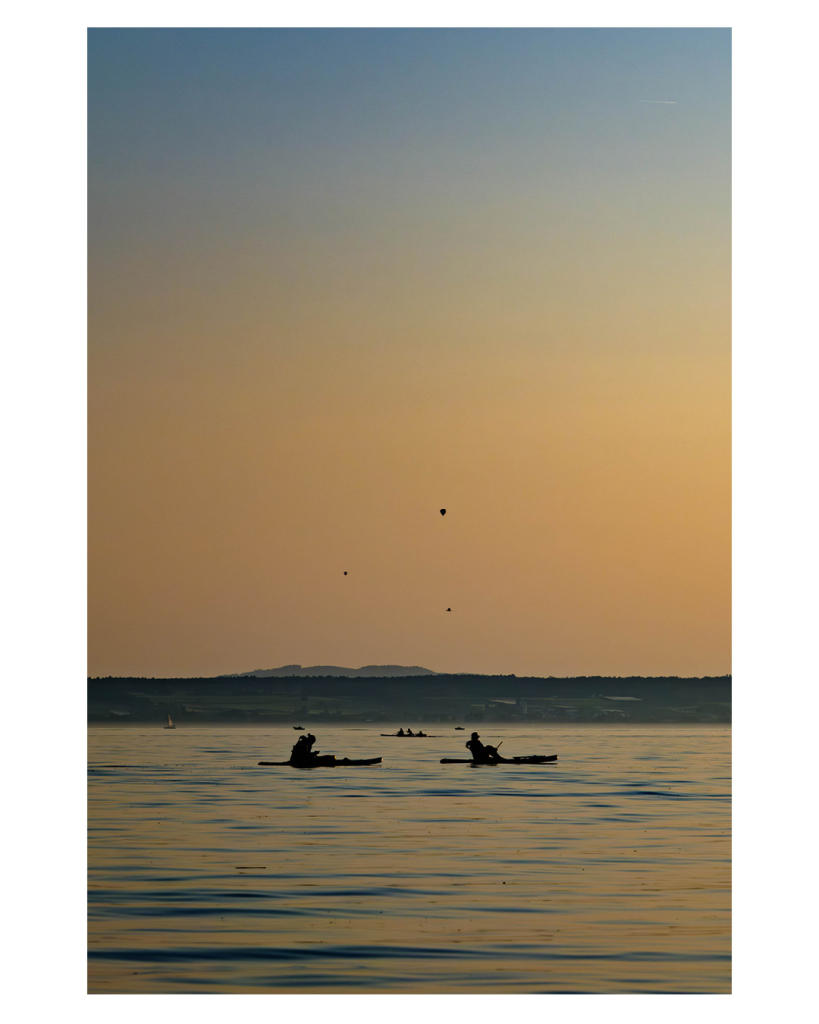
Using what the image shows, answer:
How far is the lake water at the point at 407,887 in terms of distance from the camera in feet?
36.2

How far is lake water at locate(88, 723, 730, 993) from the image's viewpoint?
11.0 meters

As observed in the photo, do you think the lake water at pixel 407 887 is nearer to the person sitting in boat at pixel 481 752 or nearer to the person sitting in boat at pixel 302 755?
the person sitting in boat at pixel 302 755

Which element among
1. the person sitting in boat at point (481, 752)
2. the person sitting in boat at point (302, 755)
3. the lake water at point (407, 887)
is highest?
the person sitting in boat at point (481, 752)

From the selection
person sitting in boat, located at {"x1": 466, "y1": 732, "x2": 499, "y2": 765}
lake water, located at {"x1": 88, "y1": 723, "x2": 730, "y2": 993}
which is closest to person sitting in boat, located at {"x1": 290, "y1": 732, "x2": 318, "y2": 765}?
lake water, located at {"x1": 88, "y1": 723, "x2": 730, "y2": 993}

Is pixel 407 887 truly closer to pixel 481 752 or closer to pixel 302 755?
pixel 302 755

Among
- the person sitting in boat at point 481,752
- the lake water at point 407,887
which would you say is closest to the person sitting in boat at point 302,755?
the lake water at point 407,887

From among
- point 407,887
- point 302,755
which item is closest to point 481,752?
point 302,755

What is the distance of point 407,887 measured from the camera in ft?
47.4
